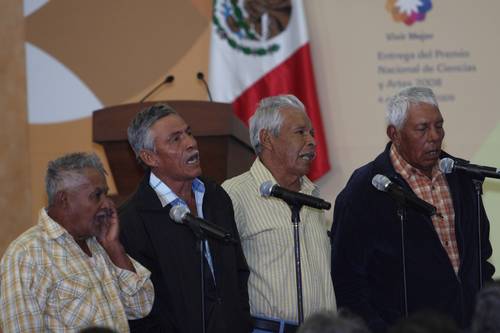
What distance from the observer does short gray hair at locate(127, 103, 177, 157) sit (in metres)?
3.96

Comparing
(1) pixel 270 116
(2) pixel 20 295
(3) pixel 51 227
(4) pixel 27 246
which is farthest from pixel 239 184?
(2) pixel 20 295

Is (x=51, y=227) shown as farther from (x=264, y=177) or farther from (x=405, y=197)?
(x=405, y=197)

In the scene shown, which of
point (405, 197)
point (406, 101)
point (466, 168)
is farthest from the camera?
point (406, 101)

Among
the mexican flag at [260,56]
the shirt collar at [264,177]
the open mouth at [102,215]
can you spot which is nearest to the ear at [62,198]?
the open mouth at [102,215]

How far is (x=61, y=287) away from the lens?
131 inches

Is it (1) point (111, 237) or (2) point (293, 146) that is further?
(2) point (293, 146)

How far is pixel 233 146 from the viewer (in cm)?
482

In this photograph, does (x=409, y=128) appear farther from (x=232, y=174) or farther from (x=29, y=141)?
(x=29, y=141)

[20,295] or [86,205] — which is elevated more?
[86,205]

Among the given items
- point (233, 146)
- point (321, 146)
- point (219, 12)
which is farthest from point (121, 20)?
point (233, 146)

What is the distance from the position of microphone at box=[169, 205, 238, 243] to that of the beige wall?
12.1 ft

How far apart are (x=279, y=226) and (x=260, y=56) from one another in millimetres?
3019

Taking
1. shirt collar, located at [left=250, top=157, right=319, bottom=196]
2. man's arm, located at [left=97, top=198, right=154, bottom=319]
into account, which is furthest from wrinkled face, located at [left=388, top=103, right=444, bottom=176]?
man's arm, located at [left=97, top=198, right=154, bottom=319]

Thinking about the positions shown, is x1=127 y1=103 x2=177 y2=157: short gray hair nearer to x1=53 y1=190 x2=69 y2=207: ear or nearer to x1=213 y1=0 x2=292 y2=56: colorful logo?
x1=53 y1=190 x2=69 y2=207: ear
